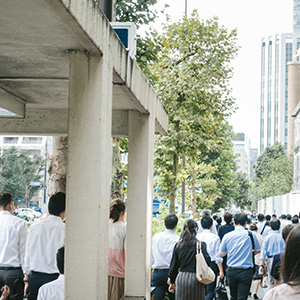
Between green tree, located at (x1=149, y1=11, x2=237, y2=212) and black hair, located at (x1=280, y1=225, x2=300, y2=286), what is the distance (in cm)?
1800

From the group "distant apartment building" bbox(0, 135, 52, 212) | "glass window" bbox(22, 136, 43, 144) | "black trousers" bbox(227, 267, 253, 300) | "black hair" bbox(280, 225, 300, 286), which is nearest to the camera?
"black hair" bbox(280, 225, 300, 286)

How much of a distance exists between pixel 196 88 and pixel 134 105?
13308mm

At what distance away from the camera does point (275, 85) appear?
177 m

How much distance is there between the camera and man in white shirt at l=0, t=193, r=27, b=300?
7.50m

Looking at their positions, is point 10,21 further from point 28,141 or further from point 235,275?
point 28,141

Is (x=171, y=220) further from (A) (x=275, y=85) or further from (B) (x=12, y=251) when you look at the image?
(A) (x=275, y=85)

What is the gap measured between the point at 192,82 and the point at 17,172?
7845 cm

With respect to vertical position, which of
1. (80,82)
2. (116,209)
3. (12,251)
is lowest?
(12,251)

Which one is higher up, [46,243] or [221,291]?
[46,243]

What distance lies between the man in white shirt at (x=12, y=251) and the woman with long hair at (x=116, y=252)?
1398mm

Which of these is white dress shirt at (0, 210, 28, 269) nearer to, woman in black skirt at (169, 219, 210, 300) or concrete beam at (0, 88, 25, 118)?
concrete beam at (0, 88, 25, 118)

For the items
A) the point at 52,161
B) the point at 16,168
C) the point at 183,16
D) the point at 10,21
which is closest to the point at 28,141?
the point at 16,168

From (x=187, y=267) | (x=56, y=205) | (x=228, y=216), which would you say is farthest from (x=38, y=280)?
(x=228, y=216)

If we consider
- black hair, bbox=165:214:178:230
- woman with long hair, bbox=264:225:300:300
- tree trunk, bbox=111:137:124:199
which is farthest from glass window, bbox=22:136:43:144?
woman with long hair, bbox=264:225:300:300
